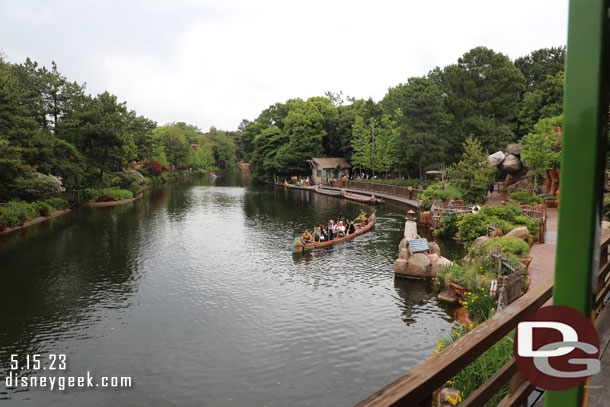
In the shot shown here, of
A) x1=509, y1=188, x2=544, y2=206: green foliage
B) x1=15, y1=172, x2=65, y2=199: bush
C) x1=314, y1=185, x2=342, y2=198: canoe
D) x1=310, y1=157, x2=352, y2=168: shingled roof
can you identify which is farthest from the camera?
x1=310, y1=157, x2=352, y2=168: shingled roof

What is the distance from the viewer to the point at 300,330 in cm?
1438

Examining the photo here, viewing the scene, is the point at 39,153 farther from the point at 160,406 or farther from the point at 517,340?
the point at 517,340

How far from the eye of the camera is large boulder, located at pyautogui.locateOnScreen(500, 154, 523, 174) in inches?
1577

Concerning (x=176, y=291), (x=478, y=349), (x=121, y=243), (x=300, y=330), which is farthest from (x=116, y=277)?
(x=478, y=349)

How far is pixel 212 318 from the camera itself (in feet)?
51.0

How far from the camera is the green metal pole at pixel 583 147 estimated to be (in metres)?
1.15

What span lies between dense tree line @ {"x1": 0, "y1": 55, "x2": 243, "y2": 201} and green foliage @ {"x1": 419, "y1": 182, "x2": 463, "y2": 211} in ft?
104

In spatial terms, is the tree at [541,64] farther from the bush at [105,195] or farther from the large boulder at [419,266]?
the bush at [105,195]

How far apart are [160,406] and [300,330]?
17.3 feet

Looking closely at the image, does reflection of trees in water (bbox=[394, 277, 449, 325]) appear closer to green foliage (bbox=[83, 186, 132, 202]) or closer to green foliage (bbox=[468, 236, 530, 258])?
green foliage (bbox=[468, 236, 530, 258])

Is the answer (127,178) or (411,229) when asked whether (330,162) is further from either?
(411,229)

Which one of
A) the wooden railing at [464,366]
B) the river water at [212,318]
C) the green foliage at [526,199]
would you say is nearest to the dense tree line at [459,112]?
the green foliage at [526,199]

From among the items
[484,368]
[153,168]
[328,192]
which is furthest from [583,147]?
[153,168]

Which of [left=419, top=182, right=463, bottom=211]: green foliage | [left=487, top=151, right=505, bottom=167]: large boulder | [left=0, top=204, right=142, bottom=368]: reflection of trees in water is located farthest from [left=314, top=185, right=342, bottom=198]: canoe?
[left=0, top=204, right=142, bottom=368]: reflection of trees in water
